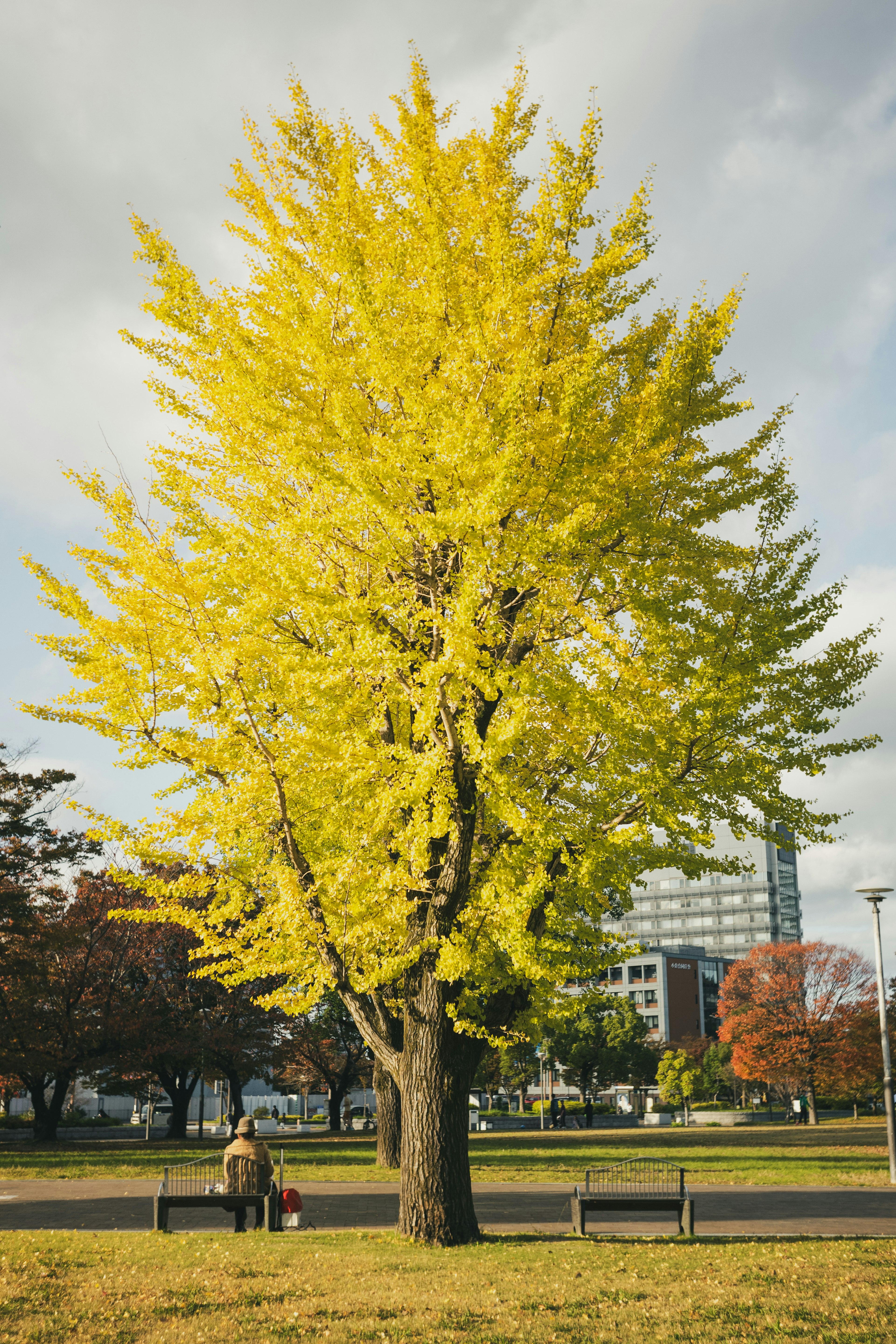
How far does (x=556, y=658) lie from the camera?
31.9 ft

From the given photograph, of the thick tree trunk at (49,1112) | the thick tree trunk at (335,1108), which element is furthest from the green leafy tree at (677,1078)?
the thick tree trunk at (49,1112)

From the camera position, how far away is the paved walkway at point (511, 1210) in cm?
1127

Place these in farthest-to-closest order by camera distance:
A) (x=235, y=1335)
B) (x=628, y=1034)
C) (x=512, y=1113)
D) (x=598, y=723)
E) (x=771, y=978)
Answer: (x=512, y=1113) → (x=628, y=1034) → (x=771, y=978) → (x=598, y=723) → (x=235, y=1335)

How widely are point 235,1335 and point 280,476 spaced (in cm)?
733

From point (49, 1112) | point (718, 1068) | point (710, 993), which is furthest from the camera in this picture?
point (710, 993)

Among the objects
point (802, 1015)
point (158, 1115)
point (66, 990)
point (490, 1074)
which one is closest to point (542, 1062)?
point (490, 1074)

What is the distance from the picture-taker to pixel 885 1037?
16484 mm

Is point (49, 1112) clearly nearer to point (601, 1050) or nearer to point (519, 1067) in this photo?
point (519, 1067)

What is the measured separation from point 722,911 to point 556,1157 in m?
120

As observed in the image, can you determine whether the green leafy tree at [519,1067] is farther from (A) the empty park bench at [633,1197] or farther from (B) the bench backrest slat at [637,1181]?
(A) the empty park bench at [633,1197]

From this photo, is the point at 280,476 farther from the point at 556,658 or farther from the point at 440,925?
the point at 440,925

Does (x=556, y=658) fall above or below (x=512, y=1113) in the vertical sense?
above

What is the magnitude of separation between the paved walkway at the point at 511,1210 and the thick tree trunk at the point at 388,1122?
2.60 metres

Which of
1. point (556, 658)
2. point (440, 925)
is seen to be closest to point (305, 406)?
point (556, 658)
